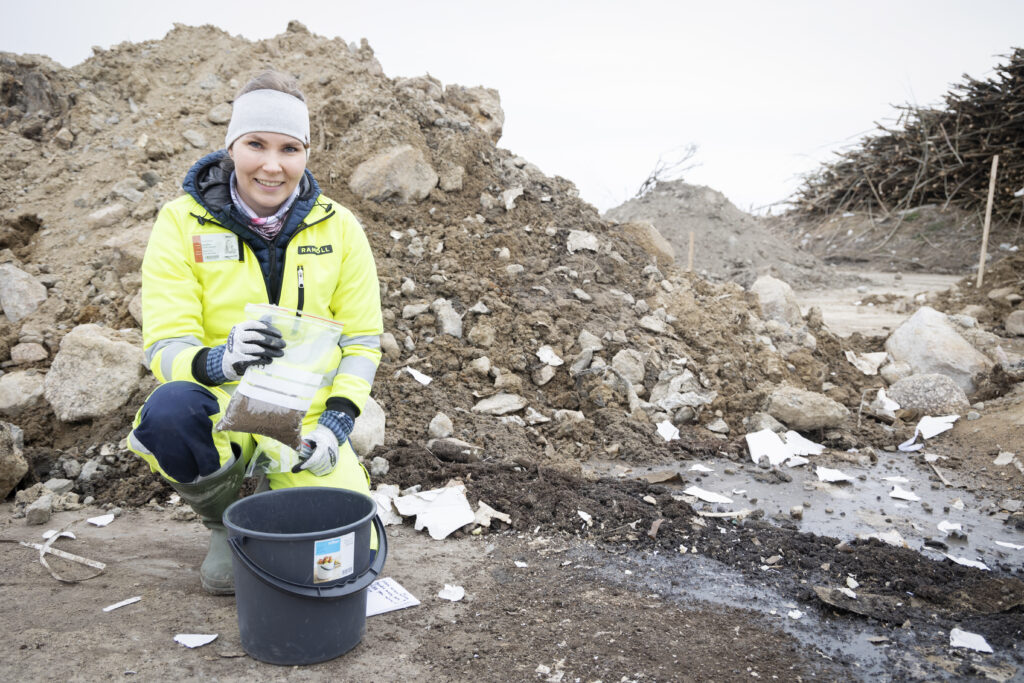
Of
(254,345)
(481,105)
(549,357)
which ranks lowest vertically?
(549,357)

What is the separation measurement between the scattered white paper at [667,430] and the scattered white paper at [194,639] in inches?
121


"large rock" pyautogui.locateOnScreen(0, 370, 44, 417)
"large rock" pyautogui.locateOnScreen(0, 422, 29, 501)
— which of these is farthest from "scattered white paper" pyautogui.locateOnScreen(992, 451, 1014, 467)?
"large rock" pyautogui.locateOnScreen(0, 370, 44, 417)

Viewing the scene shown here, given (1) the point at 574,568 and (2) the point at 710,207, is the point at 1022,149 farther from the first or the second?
(1) the point at 574,568

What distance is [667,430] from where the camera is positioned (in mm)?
4758

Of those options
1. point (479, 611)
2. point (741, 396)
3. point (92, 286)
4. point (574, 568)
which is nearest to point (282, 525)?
point (479, 611)

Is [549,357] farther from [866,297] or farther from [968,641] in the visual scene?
[866,297]

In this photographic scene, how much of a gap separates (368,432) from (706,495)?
5.79 ft

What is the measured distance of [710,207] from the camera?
1367cm

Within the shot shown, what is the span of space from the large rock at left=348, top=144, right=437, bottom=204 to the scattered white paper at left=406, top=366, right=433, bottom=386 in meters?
1.70

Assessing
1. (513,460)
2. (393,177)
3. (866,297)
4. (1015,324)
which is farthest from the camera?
(866,297)

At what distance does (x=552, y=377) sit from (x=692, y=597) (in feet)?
7.97

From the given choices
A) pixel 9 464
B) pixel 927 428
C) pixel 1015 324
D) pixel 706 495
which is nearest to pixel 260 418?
pixel 9 464

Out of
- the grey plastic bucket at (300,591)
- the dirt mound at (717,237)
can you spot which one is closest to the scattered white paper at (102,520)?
the grey plastic bucket at (300,591)

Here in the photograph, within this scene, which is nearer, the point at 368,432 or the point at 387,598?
the point at 387,598
